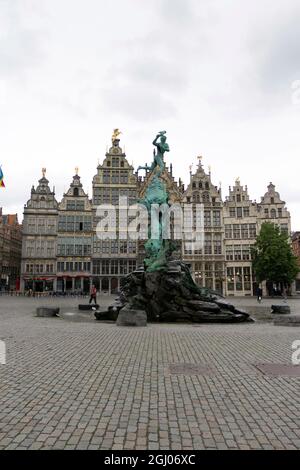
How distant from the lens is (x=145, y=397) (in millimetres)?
5617

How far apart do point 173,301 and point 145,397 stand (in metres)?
13.2

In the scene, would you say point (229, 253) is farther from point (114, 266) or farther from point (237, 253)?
point (114, 266)

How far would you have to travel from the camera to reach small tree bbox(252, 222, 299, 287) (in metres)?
47.6

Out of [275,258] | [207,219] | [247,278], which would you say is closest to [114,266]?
[207,219]

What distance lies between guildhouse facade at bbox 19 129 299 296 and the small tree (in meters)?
9.82

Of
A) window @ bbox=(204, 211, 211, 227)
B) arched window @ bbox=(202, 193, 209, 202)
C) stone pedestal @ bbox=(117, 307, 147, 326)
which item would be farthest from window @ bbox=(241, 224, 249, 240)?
stone pedestal @ bbox=(117, 307, 147, 326)

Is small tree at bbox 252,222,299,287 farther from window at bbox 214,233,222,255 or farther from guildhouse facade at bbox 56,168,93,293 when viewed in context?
guildhouse facade at bbox 56,168,93,293

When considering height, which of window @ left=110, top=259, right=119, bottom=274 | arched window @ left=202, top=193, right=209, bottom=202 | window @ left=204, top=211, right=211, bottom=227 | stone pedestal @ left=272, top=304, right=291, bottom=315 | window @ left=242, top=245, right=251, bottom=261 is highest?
arched window @ left=202, top=193, right=209, bottom=202

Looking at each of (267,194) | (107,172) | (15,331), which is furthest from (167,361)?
(267,194)

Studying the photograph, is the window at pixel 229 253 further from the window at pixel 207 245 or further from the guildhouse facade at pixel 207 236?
the window at pixel 207 245

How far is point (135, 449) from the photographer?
3873 mm

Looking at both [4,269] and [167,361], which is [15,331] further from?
[4,269]

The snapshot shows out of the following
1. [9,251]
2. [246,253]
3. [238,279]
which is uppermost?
[9,251]
